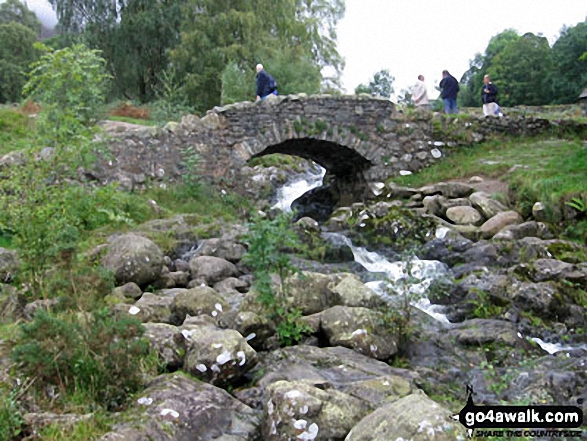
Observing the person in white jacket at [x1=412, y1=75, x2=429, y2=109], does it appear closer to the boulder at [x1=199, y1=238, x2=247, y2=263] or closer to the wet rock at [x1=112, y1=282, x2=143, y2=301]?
the boulder at [x1=199, y1=238, x2=247, y2=263]

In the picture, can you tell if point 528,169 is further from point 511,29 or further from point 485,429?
point 511,29

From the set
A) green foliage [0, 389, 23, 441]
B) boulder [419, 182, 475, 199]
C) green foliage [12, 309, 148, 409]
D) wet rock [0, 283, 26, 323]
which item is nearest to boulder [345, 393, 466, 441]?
green foliage [12, 309, 148, 409]

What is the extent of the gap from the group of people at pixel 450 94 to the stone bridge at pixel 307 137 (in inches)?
21.1

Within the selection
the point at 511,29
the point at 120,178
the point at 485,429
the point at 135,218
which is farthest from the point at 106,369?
the point at 511,29

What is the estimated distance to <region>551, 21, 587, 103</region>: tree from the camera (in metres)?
27.9

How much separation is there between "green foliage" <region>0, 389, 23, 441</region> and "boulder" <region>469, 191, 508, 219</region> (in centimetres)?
938

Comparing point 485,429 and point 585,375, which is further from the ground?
point 485,429

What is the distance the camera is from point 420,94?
16.1 meters

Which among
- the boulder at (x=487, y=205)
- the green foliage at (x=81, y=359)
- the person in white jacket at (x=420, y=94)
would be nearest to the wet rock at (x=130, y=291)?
the green foliage at (x=81, y=359)

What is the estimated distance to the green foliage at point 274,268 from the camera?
5.46 meters

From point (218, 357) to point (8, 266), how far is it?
401cm

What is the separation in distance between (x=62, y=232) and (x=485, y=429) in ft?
12.5

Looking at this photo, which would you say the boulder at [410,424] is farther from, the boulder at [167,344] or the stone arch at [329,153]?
the stone arch at [329,153]

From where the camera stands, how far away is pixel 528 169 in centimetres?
1227
